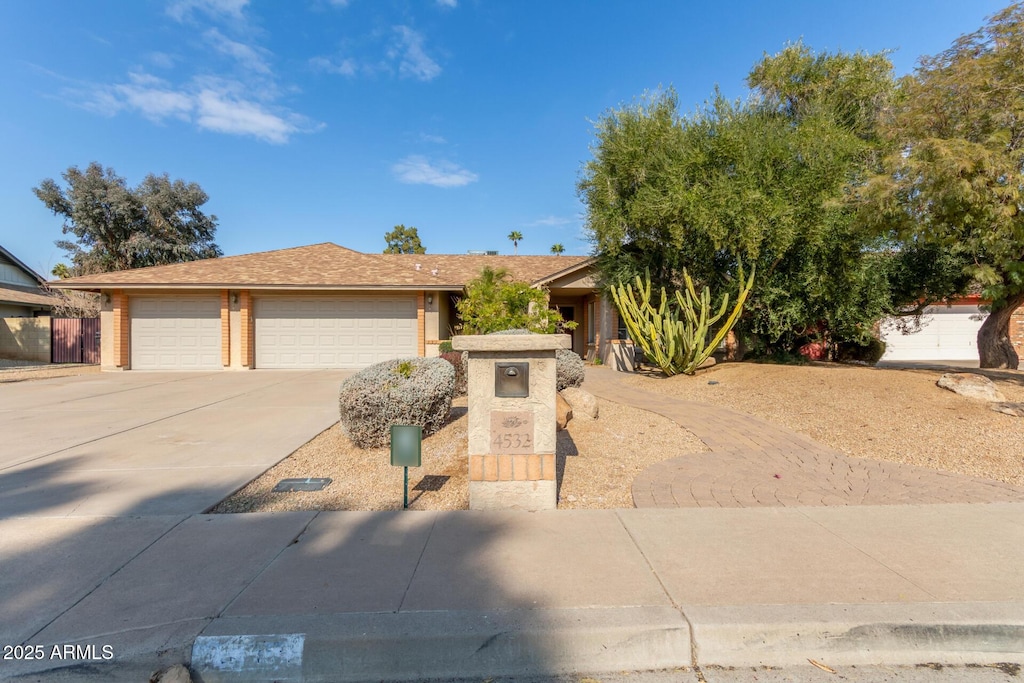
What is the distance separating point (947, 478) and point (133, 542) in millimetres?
7297

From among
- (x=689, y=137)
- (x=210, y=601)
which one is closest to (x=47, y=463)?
(x=210, y=601)

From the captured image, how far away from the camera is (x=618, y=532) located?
3.85 meters

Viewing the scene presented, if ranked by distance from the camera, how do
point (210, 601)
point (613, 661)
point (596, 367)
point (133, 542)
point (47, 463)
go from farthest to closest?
point (596, 367) < point (47, 463) < point (133, 542) < point (210, 601) < point (613, 661)

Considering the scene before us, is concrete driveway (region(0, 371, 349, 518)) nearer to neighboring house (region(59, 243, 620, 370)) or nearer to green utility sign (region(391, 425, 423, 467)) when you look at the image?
green utility sign (region(391, 425, 423, 467))

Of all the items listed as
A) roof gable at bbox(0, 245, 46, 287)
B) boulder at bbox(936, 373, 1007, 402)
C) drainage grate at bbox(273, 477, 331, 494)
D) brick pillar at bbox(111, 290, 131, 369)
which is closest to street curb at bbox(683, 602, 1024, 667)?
drainage grate at bbox(273, 477, 331, 494)

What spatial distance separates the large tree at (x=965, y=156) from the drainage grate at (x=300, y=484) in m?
9.85

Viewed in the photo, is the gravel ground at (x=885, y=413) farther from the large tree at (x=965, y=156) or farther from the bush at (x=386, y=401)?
the bush at (x=386, y=401)

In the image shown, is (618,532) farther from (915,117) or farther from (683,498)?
(915,117)

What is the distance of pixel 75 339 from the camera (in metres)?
21.2

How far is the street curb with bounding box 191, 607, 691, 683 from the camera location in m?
2.54

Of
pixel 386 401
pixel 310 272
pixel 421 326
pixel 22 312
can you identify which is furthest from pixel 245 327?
pixel 22 312

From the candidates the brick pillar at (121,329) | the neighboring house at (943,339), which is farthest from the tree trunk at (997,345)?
the brick pillar at (121,329)

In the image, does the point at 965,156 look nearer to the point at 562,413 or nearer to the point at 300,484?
the point at 562,413

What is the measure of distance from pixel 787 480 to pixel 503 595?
355 centimetres
